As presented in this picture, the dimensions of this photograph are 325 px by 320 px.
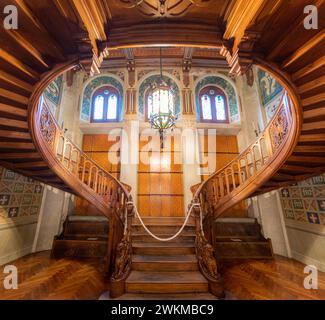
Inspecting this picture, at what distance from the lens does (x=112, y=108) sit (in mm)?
6535

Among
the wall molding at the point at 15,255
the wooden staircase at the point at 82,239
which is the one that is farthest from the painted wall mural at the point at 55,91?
the wall molding at the point at 15,255

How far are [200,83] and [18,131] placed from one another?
20.1ft

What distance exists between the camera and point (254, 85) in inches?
239

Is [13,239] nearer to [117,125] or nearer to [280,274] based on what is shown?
[117,125]

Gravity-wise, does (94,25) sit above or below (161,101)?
below

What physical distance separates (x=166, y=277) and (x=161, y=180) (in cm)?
351

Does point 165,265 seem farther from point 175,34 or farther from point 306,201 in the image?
point 306,201

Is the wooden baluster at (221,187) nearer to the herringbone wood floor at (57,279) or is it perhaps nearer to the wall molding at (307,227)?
the wall molding at (307,227)

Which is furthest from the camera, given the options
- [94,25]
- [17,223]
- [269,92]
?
[269,92]

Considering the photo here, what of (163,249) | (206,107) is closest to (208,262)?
(163,249)

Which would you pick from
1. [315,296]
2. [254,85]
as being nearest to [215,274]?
[315,296]

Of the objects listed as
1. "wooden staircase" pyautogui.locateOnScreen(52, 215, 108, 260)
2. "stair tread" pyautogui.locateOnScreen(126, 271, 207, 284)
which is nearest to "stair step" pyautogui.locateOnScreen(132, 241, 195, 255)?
"stair tread" pyautogui.locateOnScreen(126, 271, 207, 284)

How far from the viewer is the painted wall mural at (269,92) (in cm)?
505

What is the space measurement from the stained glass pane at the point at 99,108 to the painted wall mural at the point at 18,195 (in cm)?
303
